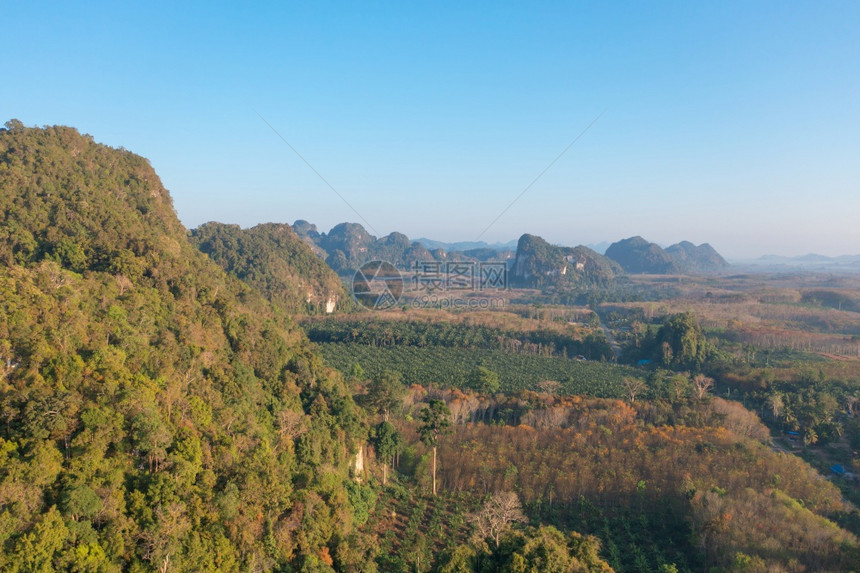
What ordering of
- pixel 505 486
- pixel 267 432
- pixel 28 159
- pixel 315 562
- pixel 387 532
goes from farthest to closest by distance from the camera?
pixel 28 159, pixel 505 486, pixel 387 532, pixel 267 432, pixel 315 562

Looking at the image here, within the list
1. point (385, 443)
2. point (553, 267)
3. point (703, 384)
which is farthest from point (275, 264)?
point (553, 267)

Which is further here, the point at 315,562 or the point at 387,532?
the point at 387,532

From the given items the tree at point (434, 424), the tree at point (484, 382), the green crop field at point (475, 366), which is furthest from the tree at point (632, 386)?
the tree at point (434, 424)

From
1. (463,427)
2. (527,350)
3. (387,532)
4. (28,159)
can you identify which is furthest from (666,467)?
(28,159)

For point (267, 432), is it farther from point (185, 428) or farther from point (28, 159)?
point (28, 159)

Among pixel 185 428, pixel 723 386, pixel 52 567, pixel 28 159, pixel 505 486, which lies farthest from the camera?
pixel 723 386

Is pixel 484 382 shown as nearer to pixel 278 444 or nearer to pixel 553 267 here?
pixel 278 444

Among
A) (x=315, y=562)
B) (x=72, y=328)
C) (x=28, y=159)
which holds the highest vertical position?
(x=28, y=159)
